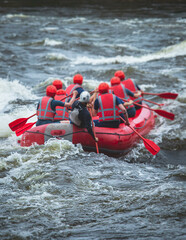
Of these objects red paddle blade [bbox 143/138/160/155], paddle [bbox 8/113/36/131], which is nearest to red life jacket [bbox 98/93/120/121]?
red paddle blade [bbox 143/138/160/155]

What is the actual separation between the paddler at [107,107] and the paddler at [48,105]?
0.64 meters

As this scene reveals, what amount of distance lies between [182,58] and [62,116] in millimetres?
9992

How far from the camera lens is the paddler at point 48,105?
7832mm

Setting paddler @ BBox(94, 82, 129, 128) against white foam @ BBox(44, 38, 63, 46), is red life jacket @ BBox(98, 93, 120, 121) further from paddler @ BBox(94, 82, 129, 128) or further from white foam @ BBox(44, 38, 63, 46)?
white foam @ BBox(44, 38, 63, 46)

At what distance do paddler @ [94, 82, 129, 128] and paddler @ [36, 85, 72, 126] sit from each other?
0.64 meters

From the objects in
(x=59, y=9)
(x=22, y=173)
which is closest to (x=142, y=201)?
(x=22, y=173)

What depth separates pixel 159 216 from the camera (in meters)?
5.42

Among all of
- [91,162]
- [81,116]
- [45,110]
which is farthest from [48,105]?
[91,162]

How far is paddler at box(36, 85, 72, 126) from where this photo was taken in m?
7.83

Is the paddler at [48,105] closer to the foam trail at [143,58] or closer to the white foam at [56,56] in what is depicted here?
the foam trail at [143,58]

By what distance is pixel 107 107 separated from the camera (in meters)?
7.91

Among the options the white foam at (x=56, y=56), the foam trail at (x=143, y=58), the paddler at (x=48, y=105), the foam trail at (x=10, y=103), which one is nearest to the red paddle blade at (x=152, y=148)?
the paddler at (x=48, y=105)

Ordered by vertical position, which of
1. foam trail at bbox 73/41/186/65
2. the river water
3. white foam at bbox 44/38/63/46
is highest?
white foam at bbox 44/38/63/46

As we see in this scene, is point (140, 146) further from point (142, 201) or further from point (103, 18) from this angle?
point (103, 18)
